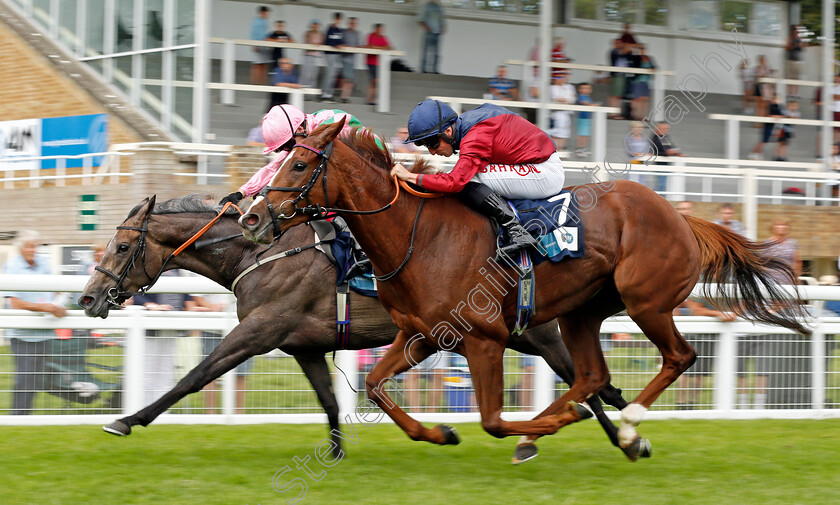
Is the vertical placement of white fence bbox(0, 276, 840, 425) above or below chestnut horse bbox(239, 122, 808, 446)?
below

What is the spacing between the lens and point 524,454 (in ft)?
16.2

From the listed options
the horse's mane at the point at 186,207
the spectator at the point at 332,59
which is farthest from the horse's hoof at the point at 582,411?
the spectator at the point at 332,59

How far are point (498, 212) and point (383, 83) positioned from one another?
8.43 meters

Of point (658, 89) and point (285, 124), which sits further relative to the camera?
point (658, 89)

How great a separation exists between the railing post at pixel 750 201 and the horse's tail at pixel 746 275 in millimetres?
6460

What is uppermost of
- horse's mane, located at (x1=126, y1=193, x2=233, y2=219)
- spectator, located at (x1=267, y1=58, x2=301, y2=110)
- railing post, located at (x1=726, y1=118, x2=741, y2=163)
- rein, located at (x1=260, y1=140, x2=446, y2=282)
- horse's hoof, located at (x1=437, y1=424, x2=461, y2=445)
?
spectator, located at (x1=267, y1=58, x2=301, y2=110)

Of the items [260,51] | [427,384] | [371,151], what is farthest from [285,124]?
[260,51]

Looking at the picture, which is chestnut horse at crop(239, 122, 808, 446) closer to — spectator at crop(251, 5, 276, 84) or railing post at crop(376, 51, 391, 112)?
spectator at crop(251, 5, 276, 84)

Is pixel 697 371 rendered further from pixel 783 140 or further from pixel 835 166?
pixel 783 140

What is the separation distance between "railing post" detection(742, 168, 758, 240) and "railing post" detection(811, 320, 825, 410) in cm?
496

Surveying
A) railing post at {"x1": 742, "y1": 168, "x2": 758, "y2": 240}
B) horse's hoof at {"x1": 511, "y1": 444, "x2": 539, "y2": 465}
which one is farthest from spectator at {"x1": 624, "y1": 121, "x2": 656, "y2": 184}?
horse's hoof at {"x1": 511, "y1": 444, "x2": 539, "y2": 465}

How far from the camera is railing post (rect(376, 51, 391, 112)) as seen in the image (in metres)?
12.9

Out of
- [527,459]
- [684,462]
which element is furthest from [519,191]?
[684,462]

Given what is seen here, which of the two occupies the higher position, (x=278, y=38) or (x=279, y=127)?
(x=278, y=38)
